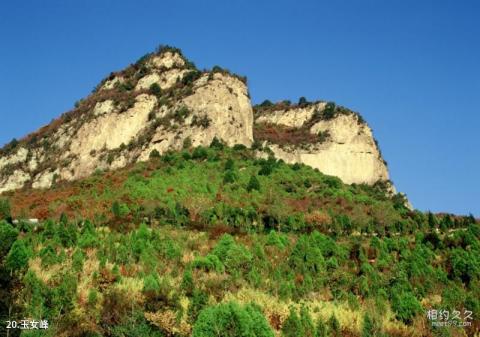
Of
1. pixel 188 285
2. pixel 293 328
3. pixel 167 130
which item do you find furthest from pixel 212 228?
pixel 167 130

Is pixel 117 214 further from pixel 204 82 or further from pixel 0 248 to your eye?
pixel 204 82

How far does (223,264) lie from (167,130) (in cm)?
4025

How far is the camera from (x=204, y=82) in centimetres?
6800

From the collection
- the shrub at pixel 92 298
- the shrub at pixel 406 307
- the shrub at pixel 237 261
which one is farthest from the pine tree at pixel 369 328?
the shrub at pixel 92 298

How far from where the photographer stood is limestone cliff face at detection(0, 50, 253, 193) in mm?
63844

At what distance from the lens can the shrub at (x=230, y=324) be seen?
48.8 ft

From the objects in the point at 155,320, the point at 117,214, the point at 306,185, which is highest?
the point at 306,185

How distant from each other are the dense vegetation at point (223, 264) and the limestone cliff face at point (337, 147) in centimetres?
2522

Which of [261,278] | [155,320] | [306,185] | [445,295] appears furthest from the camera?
[306,185]

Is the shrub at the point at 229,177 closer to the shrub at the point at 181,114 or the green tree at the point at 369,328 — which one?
the shrub at the point at 181,114

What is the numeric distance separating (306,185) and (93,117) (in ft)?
99.1

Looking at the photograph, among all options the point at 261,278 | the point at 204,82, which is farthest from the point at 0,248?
the point at 204,82

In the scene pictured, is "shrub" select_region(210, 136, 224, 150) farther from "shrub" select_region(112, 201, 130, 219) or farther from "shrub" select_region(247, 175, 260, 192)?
"shrub" select_region(112, 201, 130, 219)

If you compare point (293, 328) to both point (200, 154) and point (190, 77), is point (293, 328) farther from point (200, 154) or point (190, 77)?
point (190, 77)
